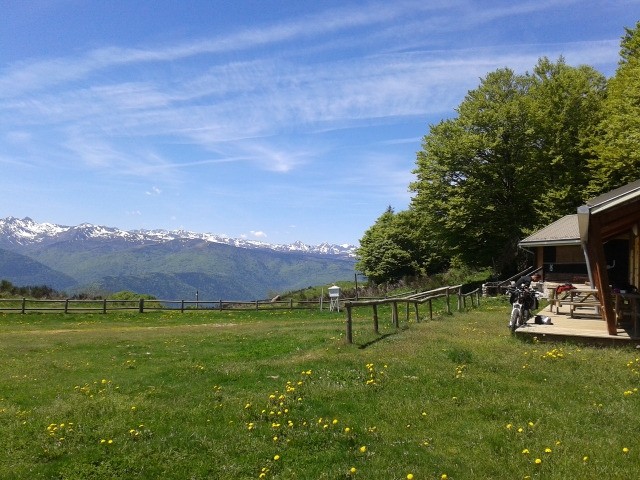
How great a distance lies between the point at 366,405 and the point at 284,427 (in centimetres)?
166

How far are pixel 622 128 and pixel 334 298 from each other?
73.9ft

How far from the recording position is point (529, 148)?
128 ft

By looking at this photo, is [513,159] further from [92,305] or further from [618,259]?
[92,305]

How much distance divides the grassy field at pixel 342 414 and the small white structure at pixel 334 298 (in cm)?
1987

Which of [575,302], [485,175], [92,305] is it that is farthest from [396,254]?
[575,302]

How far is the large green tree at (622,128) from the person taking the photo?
91.2ft

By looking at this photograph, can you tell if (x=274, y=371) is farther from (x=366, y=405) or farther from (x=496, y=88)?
(x=496, y=88)

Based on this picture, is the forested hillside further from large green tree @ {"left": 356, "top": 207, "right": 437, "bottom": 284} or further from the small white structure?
large green tree @ {"left": 356, "top": 207, "right": 437, "bottom": 284}

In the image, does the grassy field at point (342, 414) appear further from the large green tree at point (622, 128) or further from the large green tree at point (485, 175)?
the large green tree at point (485, 175)

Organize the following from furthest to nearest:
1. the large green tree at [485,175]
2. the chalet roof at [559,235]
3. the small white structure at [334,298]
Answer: the large green tree at [485,175], the small white structure at [334,298], the chalet roof at [559,235]

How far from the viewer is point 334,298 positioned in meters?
37.9

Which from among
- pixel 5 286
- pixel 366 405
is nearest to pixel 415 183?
pixel 366 405

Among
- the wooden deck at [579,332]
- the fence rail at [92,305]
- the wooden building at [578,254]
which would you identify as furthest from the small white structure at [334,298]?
the wooden deck at [579,332]

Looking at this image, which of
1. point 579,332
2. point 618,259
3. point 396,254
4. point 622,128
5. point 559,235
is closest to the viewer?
point 579,332
